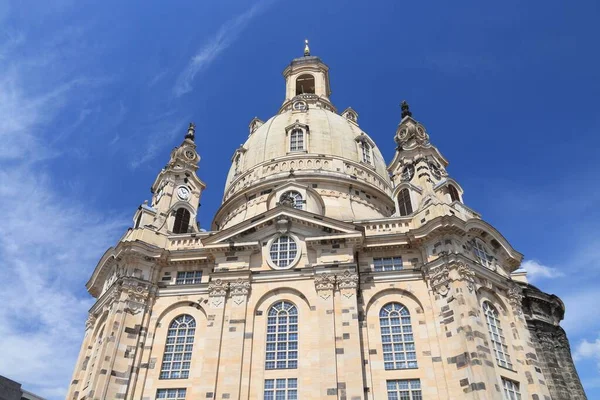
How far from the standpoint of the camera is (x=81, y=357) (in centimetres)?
3559

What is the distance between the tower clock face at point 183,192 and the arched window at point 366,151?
17.5 meters

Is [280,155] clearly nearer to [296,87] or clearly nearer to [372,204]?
[372,204]

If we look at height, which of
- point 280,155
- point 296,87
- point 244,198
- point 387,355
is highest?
point 296,87

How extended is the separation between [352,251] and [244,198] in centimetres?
1542

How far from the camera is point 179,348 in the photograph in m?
32.6

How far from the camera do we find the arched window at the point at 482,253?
112 feet

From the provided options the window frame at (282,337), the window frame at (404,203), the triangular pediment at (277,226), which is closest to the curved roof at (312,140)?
the window frame at (404,203)

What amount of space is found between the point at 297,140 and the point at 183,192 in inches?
491

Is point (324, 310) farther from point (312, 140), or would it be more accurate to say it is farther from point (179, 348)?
point (312, 140)

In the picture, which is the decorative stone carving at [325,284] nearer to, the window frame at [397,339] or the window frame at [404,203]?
the window frame at [397,339]

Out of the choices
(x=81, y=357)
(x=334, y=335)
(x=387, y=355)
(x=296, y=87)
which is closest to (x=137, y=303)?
(x=81, y=357)

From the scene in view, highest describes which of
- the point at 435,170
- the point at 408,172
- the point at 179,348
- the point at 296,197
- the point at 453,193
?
the point at 408,172

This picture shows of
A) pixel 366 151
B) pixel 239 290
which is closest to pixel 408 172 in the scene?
pixel 366 151

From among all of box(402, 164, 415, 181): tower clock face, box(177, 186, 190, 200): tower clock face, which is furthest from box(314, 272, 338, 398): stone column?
box(177, 186, 190, 200): tower clock face
